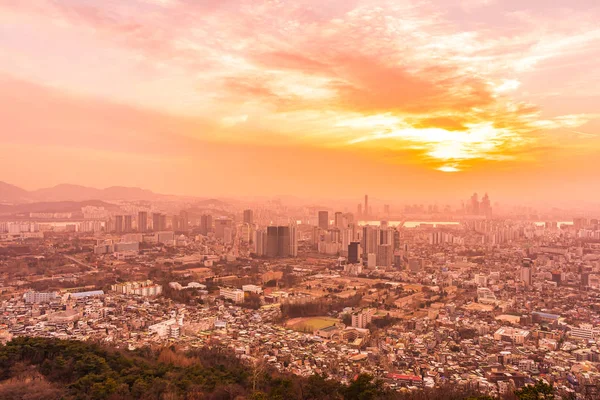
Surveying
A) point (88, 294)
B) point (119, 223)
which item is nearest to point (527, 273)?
point (88, 294)

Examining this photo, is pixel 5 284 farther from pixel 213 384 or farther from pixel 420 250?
pixel 420 250

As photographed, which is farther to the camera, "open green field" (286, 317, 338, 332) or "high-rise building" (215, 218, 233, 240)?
"high-rise building" (215, 218, 233, 240)

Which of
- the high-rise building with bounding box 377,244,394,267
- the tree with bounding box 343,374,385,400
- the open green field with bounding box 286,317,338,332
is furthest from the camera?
the high-rise building with bounding box 377,244,394,267

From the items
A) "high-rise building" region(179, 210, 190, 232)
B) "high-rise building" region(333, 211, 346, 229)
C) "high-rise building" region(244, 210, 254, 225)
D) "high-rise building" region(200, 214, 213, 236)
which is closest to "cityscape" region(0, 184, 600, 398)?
"high-rise building" region(200, 214, 213, 236)

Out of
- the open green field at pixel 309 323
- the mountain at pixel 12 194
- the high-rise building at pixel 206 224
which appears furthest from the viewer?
the high-rise building at pixel 206 224

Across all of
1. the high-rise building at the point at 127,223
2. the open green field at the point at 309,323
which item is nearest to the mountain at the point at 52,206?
the high-rise building at the point at 127,223

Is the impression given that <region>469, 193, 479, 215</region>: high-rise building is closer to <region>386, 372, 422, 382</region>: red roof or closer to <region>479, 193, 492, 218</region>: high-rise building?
<region>479, 193, 492, 218</region>: high-rise building

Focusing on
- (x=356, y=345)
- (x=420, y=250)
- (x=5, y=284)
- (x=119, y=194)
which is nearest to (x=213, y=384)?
(x=356, y=345)

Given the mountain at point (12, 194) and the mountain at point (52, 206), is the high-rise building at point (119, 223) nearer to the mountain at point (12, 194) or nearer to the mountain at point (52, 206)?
the mountain at point (52, 206)
